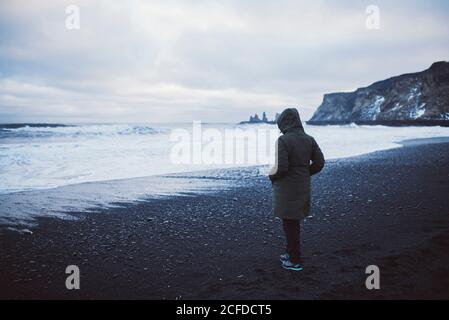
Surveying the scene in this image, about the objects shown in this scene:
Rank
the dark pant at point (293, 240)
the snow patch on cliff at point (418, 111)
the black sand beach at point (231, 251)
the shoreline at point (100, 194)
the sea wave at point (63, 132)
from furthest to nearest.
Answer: the snow patch on cliff at point (418, 111), the sea wave at point (63, 132), the shoreline at point (100, 194), the dark pant at point (293, 240), the black sand beach at point (231, 251)

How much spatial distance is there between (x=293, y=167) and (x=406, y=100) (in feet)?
368

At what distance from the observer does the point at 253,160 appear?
1641cm

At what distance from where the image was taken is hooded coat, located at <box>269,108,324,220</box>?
3846 mm

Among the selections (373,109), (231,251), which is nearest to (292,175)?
(231,251)

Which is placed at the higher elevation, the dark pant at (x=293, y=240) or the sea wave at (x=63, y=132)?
the sea wave at (x=63, y=132)

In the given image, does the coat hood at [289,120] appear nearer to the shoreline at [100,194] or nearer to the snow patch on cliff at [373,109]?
the shoreline at [100,194]

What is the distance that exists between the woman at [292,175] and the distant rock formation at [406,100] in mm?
77378

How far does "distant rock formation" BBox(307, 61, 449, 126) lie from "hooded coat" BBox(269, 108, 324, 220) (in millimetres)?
77367

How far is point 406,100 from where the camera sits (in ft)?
326

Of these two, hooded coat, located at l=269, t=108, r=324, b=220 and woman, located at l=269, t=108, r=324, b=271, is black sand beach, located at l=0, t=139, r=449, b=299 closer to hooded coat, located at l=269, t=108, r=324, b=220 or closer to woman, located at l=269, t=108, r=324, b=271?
woman, located at l=269, t=108, r=324, b=271

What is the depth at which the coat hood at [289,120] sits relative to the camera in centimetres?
398

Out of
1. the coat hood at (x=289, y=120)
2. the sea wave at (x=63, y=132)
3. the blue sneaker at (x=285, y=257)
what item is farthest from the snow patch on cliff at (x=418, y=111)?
the blue sneaker at (x=285, y=257)
